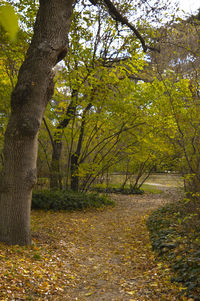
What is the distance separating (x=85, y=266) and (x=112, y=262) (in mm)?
569

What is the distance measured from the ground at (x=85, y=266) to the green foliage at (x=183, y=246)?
16cm

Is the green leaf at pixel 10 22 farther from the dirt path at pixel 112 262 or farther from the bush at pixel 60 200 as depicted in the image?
the bush at pixel 60 200

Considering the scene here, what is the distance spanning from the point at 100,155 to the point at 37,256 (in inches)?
272

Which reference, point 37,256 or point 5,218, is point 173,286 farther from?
point 5,218

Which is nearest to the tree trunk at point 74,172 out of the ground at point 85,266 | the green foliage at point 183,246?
the ground at point 85,266

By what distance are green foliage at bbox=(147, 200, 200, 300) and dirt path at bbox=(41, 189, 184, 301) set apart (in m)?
0.18

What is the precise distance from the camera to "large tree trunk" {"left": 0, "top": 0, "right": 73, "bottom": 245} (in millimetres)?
4617

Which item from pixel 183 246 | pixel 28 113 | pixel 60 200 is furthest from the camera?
pixel 60 200

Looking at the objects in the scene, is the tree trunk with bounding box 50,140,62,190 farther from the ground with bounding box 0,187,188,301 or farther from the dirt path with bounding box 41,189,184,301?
the ground with bounding box 0,187,188,301

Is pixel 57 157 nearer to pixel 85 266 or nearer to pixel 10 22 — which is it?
pixel 85 266

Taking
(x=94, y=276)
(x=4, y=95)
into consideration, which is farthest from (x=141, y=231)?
(x=4, y=95)

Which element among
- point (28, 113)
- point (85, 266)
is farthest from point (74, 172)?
point (28, 113)

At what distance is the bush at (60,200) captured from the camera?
31.5 feet

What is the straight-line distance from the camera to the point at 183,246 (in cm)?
476
